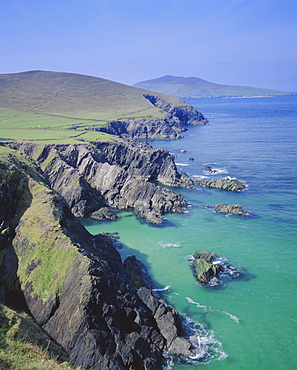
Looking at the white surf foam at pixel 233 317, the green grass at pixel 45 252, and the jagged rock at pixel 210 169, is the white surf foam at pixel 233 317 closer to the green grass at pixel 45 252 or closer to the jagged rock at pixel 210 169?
the green grass at pixel 45 252

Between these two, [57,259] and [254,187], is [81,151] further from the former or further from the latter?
[57,259]

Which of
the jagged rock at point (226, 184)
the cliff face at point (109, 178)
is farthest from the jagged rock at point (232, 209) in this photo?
the jagged rock at point (226, 184)

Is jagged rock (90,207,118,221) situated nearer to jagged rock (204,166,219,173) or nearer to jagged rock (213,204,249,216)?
jagged rock (213,204,249,216)

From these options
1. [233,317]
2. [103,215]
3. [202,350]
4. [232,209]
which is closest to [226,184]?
[232,209]

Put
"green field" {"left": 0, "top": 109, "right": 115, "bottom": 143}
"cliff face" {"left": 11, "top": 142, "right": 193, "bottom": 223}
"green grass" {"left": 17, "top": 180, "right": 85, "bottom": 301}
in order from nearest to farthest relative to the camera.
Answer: "green grass" {"left": 17, "top": 180, "right": 85, "bottom": 301} < "cliff face" {"left": 11, "top": 142, "right": 193, "bottom": 223} < "green field" {"left": 0, "top": 109, "right": 115, "bottom": 143}

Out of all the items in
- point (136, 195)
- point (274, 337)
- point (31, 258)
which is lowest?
point (274, 337)

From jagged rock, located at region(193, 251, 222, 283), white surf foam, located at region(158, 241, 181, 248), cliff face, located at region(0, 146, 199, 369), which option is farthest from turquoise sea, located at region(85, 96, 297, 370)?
cliff face, located at region(0, 146, 199, 369)

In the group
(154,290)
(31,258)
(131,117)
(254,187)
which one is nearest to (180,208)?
(254,187)
